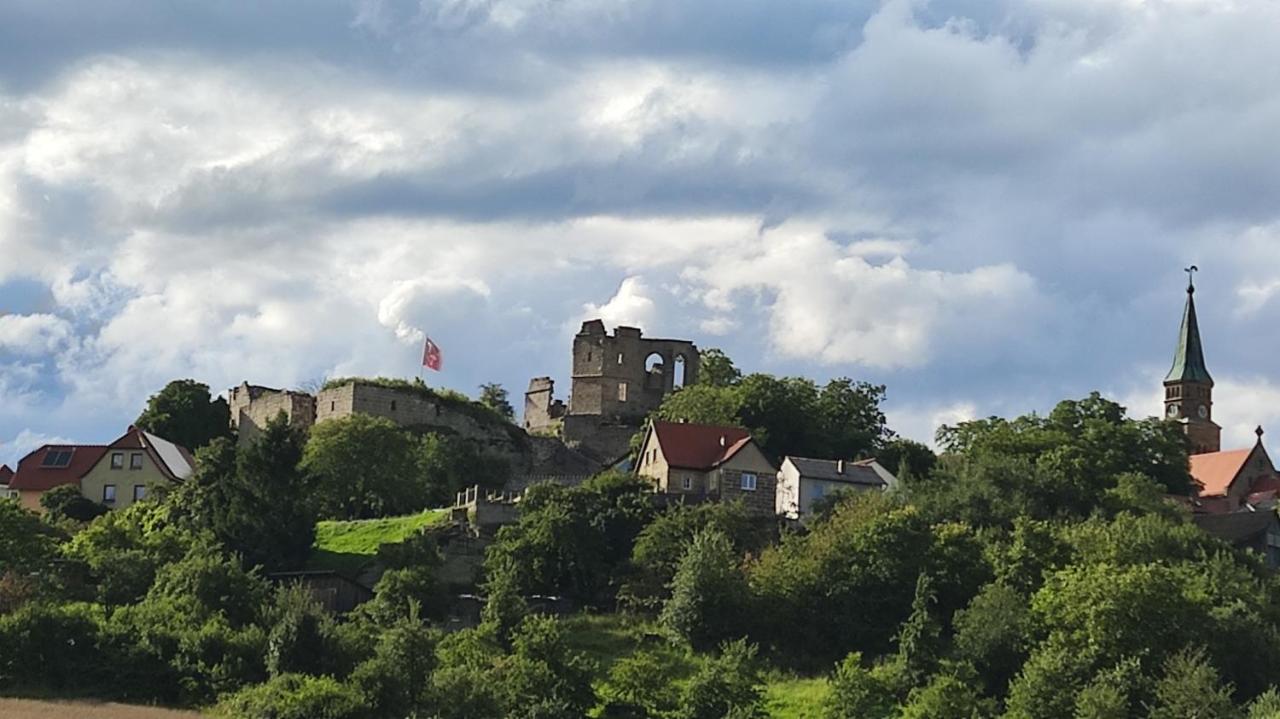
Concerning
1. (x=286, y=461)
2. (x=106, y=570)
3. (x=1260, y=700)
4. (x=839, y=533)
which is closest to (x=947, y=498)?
(x=839, y=533)

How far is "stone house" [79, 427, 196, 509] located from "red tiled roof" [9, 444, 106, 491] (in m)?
0.51

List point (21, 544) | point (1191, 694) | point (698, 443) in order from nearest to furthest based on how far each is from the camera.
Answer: point (1191, 694) → point (21, 544) → point (698, 443)

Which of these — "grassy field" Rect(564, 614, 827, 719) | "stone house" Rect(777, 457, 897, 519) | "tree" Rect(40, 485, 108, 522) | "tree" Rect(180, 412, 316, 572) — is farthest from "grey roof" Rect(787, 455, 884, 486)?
"tree" Rect(40, 485, 108, 522)

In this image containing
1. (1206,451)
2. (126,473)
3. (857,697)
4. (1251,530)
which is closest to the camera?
(857,697)

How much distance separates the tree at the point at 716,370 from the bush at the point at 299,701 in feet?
147

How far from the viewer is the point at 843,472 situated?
89.2m

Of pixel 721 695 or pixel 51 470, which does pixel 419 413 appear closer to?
pixel 51 470

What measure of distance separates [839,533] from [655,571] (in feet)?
20.8

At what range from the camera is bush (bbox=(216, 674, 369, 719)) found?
65.6 m

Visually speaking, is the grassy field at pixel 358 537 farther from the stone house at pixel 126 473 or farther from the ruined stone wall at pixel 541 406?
the ruined stone wall at pixel 541 406

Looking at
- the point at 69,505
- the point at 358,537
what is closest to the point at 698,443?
the point at 358,537

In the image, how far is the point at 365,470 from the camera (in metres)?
93.8

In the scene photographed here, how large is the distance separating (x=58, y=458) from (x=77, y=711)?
110 ft

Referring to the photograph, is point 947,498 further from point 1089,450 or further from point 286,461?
point 286,461
